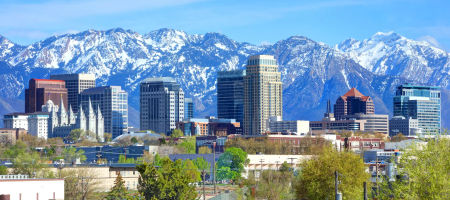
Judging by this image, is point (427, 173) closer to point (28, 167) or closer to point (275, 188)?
point (275, 188)

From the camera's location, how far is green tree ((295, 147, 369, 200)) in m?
112

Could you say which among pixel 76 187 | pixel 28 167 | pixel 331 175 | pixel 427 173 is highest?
pixel 427 173

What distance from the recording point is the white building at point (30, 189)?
100250mm

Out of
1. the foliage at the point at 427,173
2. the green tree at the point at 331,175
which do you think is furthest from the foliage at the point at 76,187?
the foliage at the point at 427,173

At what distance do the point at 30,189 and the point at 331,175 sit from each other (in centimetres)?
3257

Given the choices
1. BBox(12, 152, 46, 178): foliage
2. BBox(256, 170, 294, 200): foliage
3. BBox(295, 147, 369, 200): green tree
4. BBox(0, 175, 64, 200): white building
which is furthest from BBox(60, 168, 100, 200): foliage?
BBox(295, 147, 369, 200): green tree

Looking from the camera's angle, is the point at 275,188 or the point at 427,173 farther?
the point at 275,188

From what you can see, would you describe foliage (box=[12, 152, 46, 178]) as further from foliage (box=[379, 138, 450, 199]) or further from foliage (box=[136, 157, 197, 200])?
foliage (box=[379, 138, 450, 199])

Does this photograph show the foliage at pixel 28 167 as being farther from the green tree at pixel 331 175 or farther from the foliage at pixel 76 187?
the green tree at pixel 331 175

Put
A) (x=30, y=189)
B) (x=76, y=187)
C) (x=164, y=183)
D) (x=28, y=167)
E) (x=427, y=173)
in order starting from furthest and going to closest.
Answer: (x=28, y=167) → (x=76, y=187) → (x=164, y=183) → (x=30, y=189) → (x=427, y=173)

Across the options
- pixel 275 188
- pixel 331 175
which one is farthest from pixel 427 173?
pixel 275 188

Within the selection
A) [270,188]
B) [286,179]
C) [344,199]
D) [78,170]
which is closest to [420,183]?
[344,199]

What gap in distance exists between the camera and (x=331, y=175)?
113 m

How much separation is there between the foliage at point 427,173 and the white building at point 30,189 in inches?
1565
